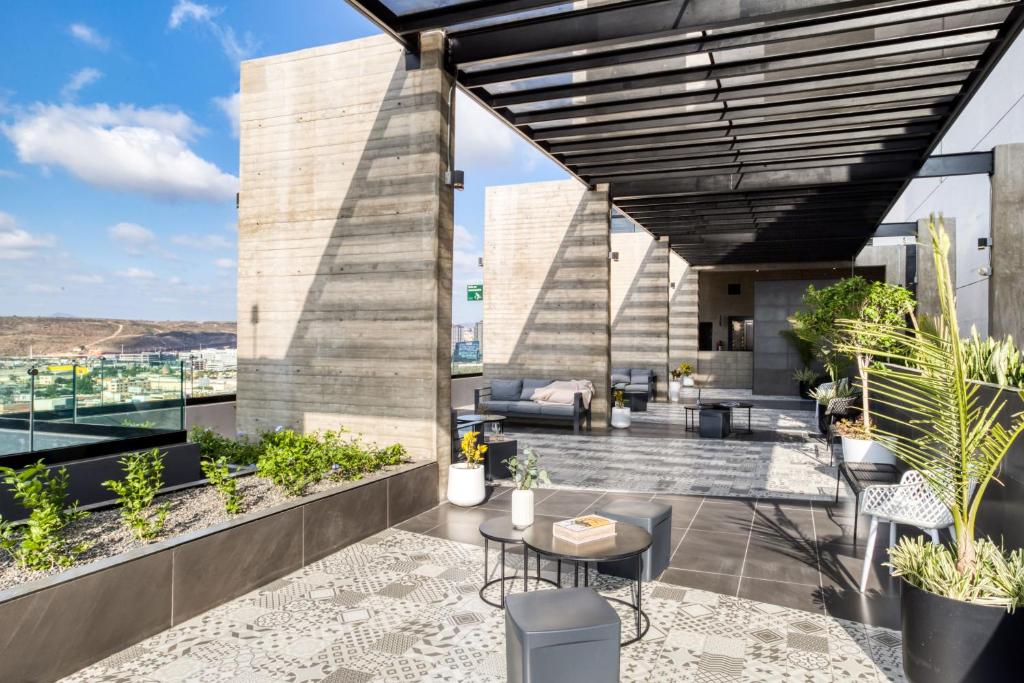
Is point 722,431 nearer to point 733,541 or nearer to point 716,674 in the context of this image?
point 733,541

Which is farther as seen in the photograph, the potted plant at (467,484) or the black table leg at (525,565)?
the potted plant at (467,484)

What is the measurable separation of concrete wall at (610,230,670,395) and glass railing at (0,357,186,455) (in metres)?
12.4

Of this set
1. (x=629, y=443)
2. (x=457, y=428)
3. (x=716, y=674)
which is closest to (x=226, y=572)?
(x=716, y=674)

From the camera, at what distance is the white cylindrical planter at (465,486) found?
5.70 metres

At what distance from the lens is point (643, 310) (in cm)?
1691

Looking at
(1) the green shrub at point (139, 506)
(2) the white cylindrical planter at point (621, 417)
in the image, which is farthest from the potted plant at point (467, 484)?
(2) the white cylindrical planter at point (621, 417)

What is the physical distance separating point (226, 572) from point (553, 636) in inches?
85.6

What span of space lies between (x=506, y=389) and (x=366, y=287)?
607 centimetres

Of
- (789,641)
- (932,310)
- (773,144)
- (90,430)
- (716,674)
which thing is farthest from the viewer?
(932,310)

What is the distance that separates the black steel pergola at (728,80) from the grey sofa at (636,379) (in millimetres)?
5475

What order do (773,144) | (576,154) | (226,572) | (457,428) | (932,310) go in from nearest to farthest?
(226,572), (457,428), (773,144), (576,154), (932,310)

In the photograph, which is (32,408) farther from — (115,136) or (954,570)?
(115,136)

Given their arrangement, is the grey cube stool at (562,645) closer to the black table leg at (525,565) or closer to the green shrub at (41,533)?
the black table leg at (525,565)

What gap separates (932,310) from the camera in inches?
515
